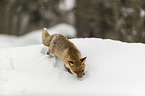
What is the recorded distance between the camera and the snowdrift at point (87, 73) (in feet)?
11.2

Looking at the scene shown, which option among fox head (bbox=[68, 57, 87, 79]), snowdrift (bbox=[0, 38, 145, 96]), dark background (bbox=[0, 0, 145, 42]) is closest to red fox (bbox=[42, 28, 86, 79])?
fox head (bbox=[68, 57, 87, 79])

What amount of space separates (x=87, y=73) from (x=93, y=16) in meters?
7.01

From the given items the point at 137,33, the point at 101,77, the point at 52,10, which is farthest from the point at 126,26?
the point at 101,77

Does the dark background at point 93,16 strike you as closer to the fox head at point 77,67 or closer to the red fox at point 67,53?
the red fox at point 67,53

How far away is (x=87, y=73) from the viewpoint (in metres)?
3.79

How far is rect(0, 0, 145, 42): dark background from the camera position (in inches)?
378

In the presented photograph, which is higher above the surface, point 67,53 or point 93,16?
point 93,16

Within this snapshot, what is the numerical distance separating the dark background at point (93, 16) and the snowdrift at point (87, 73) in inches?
197

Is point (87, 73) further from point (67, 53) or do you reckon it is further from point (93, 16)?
point (93, 16)

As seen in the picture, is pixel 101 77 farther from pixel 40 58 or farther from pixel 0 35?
pixel 0 35

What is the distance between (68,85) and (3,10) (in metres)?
14.7

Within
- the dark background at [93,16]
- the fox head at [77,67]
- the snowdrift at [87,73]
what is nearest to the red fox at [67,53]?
the fox head at [77,67]

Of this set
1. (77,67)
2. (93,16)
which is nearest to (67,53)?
(77,67)

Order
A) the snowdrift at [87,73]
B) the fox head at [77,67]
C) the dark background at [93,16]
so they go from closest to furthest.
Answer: the snowdrift at [87,73] → the fox head at [77,67] → the dark background at [93,16]
